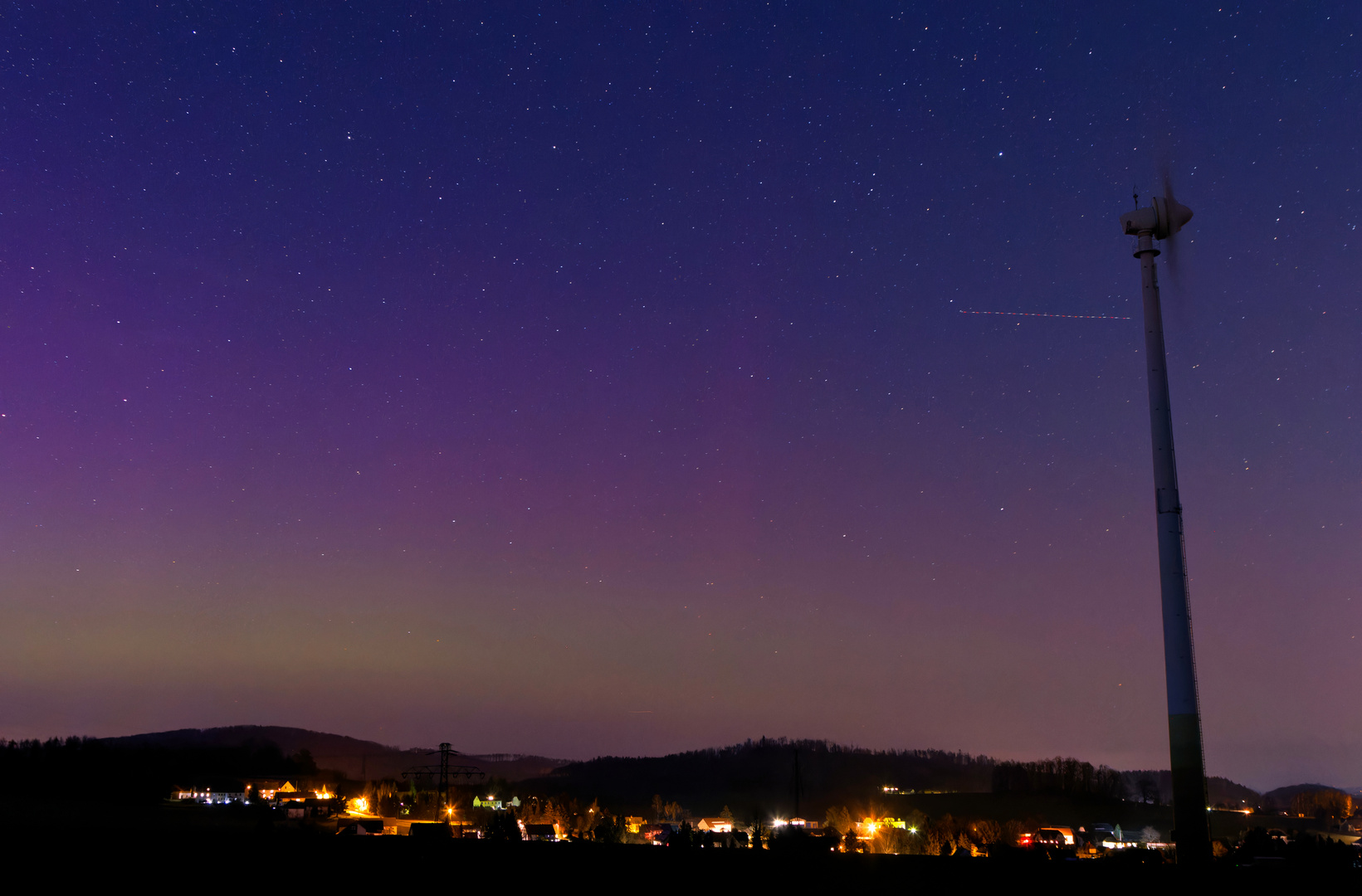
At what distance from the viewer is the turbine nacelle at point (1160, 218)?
45562 mm

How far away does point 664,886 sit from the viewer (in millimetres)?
19203


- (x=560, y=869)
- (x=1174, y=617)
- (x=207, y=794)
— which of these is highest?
(x=1174, y=617)

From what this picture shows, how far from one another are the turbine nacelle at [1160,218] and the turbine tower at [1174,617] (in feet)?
5.44

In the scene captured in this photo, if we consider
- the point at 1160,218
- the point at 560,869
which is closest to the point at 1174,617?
the point at 1160,218

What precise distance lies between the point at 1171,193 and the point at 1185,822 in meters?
27.1

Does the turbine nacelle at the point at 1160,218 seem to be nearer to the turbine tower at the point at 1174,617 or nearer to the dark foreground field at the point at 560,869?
the turbine tower at the point at 1174,617

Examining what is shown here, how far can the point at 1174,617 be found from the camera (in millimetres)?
41000

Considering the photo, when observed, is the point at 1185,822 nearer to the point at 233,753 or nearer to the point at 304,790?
the point at 304,790

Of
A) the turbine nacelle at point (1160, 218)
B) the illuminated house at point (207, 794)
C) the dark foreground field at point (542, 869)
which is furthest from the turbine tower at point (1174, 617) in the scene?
the illuminated house at point (207, 794)

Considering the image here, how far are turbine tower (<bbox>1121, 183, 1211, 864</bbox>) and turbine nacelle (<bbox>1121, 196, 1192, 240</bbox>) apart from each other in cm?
166

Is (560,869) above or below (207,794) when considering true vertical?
above

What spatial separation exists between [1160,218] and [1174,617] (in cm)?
1783

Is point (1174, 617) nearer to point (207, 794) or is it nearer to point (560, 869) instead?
point (560, 869)

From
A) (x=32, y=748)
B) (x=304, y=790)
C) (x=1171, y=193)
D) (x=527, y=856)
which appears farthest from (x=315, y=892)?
(x=32, y=748)
